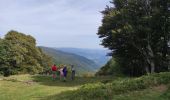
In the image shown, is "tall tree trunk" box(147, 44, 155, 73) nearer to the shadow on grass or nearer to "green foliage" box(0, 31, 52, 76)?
the shadow on grass

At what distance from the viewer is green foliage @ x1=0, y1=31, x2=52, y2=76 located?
69.9 metres

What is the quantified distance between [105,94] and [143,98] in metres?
2.01

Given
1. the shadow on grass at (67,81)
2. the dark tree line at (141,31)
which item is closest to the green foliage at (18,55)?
the dark tree line at (141,31)

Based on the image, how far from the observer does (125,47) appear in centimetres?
5225

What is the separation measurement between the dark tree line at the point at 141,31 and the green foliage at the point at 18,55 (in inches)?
937

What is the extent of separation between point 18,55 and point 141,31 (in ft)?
103

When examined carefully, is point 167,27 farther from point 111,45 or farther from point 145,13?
point 111,45

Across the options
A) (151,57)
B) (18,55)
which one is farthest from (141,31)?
(18,55)

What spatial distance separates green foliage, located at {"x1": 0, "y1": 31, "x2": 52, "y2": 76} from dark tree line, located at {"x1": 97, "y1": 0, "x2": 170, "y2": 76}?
23.8 meters

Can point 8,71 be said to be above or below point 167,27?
below

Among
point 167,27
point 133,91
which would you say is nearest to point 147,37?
point 167,27

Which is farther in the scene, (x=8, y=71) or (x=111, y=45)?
(x=8, y=71)

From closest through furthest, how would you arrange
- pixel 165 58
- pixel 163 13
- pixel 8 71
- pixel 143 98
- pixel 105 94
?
1. pixel 143 98
2. pixel 105 94
3. pixel 163 13
4. pixel 165 58
5. pixel 8 71

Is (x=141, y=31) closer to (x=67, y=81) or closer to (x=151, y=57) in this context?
(x=151, y=57)
